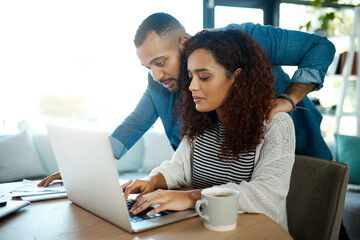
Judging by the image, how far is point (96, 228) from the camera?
2.69ft

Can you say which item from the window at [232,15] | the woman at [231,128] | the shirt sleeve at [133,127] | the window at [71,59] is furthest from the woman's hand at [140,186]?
the window at [232,15]

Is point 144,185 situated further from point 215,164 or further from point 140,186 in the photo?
point 215,164

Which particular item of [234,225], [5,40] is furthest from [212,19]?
[234,225]

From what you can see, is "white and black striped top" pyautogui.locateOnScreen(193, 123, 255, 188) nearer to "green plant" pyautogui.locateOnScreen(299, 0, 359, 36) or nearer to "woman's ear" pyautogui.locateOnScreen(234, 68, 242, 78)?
"woman's ear" pyautogui.locateOnScreen(234, 68, 242, 78)

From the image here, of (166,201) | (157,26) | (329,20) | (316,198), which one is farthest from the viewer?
(329,20)

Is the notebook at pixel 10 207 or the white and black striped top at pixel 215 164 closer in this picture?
the notebook at pixel 10 207

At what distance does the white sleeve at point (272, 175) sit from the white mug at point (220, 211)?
135mm

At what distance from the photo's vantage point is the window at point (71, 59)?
3299 millimetres

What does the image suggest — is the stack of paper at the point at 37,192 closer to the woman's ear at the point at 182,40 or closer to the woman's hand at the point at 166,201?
the woman's hand at the point at 166,201

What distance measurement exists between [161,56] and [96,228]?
0.84m

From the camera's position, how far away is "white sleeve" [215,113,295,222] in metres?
0.94

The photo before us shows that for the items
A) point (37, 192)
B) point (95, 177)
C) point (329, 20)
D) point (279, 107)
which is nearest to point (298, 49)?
point (279, 107)

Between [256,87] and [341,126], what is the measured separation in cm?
A: 300

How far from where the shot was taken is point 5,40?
3262 mm
